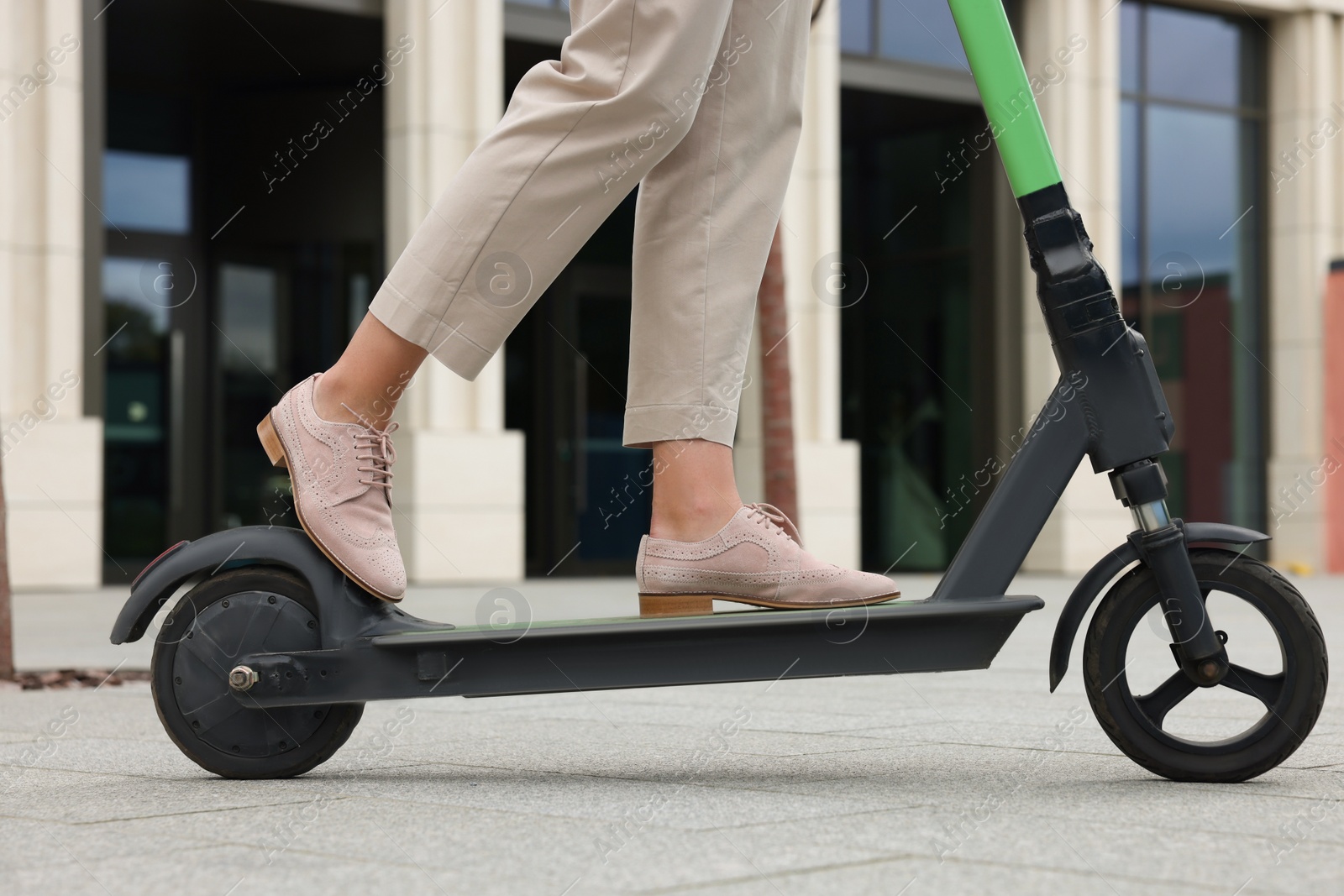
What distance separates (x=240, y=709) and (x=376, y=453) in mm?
464

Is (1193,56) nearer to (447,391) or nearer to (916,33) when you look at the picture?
(916,33)

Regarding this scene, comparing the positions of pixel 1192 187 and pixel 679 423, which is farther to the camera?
pixel 1192 187

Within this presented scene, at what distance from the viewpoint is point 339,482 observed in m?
2.46

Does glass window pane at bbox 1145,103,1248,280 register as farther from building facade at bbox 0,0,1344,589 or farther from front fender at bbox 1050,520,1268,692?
front fender at bbox 1050,520,1268,692

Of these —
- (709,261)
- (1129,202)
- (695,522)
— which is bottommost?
(695,522)

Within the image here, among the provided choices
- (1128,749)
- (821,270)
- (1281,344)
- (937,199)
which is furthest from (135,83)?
(1128,749)

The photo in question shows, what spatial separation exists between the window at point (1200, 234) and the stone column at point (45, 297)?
965 centimetres

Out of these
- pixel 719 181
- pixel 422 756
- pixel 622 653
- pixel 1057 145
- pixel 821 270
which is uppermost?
pixel 1057 145

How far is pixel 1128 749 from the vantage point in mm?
2369

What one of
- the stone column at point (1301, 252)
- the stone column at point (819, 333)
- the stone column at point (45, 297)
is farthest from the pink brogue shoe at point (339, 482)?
the stone column at point (1301, 252)

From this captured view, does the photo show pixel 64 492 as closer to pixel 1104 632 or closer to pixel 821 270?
pixel 821 270

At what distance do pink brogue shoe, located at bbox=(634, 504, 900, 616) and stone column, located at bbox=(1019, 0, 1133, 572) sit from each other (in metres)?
12.0

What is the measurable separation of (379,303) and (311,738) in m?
0.72

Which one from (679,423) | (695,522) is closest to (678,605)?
(695,522)
